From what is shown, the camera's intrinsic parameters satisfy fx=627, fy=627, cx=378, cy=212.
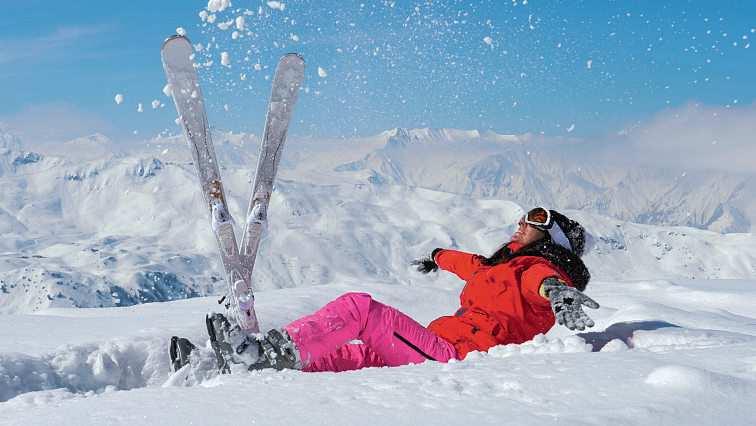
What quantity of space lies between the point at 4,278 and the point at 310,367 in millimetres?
214874

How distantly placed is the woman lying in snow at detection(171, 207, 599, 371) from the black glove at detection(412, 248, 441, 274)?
32.0 inches

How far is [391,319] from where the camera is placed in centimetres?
431

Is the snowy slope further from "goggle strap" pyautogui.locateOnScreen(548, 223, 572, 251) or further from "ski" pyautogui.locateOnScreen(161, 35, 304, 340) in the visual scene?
"ski" pyautogui.locateOnScreen(161, 35, 304, 340)

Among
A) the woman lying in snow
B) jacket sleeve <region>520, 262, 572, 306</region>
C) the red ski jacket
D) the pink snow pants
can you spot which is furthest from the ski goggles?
the pink snow pants

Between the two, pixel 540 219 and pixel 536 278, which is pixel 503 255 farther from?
pixel 536 278

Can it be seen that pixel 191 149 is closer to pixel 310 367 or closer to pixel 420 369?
pixel 310 367

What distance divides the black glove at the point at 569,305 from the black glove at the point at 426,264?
84.5 inches

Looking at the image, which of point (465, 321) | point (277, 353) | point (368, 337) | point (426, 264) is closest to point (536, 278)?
point (465, 321)

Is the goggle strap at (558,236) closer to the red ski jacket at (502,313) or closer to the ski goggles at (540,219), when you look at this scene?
the ski goggles at (540,219)

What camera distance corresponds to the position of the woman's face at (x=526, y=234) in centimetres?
487

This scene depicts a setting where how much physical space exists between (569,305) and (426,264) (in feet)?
8.02

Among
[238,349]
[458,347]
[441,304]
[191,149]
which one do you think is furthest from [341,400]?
[441,304]

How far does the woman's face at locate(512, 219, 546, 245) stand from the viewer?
4871 millimetres

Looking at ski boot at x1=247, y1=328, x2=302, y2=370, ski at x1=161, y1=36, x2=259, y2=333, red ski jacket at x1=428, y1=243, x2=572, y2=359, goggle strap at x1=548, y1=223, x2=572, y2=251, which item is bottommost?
ski boot at x1=247, y1=328, x2=302, y2=370
